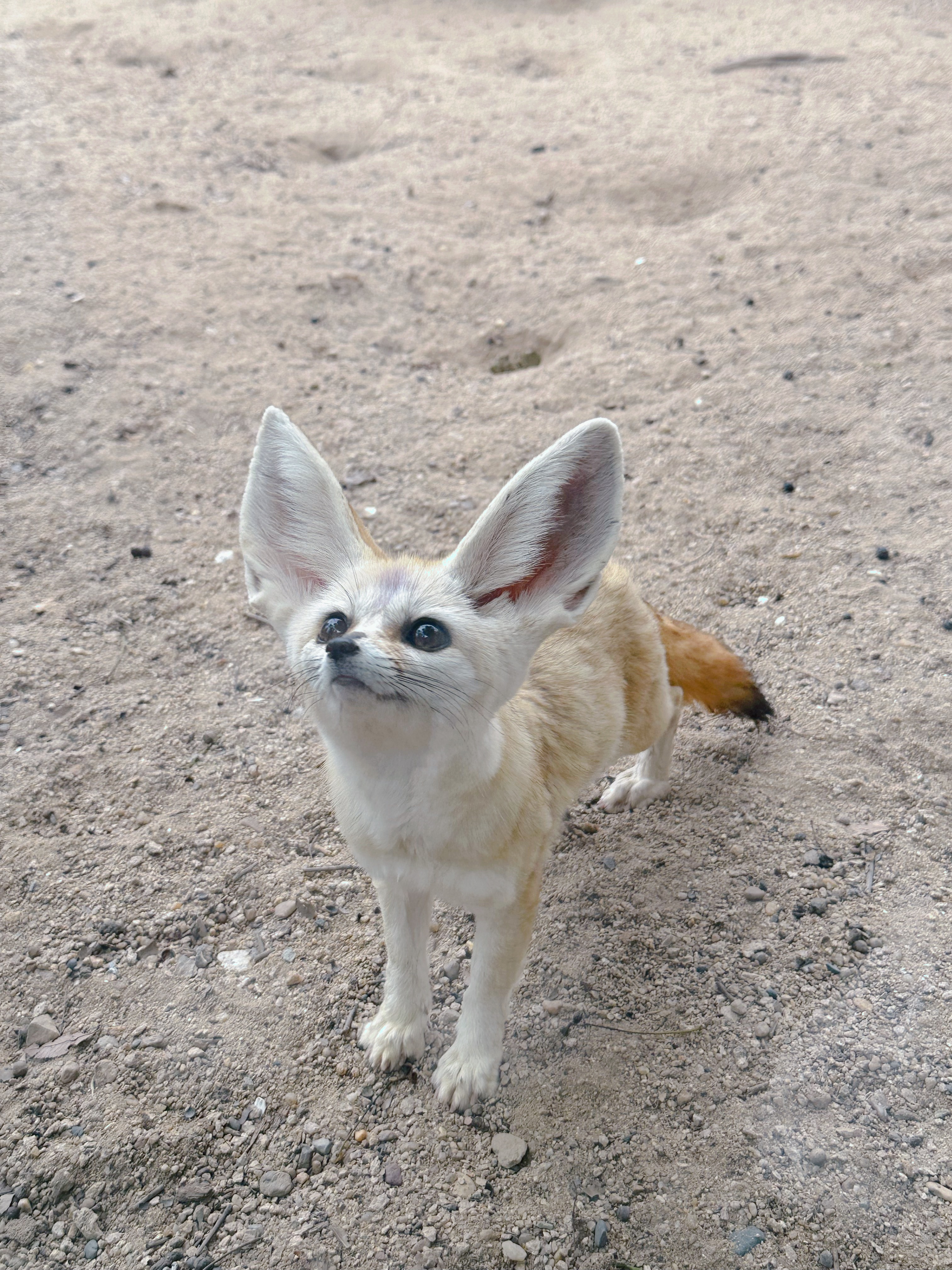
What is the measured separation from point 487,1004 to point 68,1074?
1.08m

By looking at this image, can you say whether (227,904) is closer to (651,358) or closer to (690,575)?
(690,575)

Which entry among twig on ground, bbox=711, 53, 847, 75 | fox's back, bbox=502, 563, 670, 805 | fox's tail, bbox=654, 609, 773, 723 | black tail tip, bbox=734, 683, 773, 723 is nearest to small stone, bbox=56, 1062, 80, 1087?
fox's back, bbox=502, 563, 670, 805

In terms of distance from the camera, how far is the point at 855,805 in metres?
2.97

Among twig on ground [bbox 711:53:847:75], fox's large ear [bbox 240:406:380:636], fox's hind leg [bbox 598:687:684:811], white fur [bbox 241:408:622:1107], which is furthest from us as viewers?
twig on ground [bbox 711:53:847:75]

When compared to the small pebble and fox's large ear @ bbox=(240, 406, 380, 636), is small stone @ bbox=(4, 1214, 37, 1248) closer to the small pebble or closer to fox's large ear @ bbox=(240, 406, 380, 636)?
the small pebble

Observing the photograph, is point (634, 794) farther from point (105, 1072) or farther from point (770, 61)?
point (770, 61)

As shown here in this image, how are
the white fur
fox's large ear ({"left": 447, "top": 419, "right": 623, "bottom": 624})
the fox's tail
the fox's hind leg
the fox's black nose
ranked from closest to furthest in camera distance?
the fox's black nose → the white fur → fox's large ear ({"left": 447, "top": 419, "right": 623, "bottom": 624}) → the fox's tail → the fox's hind leg

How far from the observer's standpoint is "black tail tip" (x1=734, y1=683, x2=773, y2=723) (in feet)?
10.0

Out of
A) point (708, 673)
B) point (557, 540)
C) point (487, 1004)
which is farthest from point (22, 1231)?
point (708, 673)

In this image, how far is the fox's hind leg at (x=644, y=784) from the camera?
3.09m

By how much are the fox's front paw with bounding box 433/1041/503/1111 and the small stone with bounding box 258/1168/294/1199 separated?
15.8 inches

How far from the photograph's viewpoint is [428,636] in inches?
75.9

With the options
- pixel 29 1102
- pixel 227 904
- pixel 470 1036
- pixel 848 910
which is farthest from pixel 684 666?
pixel 29 1102

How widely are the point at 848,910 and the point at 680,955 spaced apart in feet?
1.62
